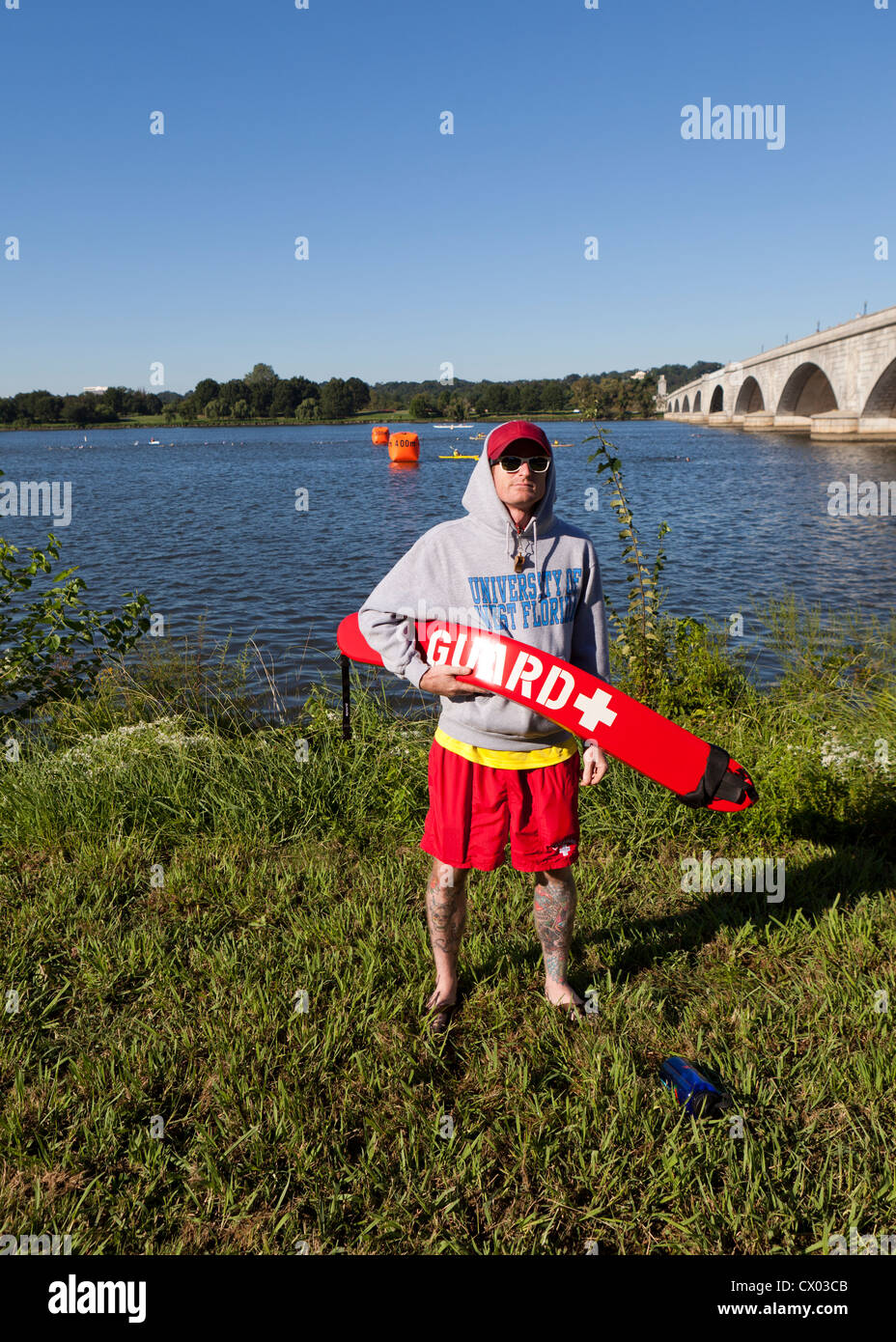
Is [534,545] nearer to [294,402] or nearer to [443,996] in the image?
[443,996]

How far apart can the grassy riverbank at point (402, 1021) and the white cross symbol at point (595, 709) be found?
3.94 ft

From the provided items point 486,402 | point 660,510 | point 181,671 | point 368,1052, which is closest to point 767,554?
point 660,510

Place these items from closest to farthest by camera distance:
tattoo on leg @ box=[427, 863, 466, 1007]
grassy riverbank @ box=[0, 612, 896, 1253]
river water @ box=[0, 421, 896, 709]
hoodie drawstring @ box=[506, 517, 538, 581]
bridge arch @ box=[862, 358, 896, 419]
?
grassy riverbank @ box=[0, 612, 896, 1253] < hoodie drawstring @ box=[506, 517, 538, 581] < tattoo on leg @ box=[427, 863, 466, 1007] < river water @ box=[0, 421, 896, 709] < bridge arch @ box=[862, 358, 896, 419]

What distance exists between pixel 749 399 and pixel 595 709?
4374 inches

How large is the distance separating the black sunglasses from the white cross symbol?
0.87 metres

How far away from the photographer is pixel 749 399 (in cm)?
10119

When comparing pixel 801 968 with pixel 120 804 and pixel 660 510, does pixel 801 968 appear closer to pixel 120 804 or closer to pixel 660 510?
pixel 120 804

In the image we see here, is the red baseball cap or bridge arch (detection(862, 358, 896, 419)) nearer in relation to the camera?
A: the red baseball cap

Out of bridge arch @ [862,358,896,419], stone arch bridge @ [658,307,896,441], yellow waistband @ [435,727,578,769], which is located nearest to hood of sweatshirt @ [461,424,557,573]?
yellow waistband @ [435,727,578,769]

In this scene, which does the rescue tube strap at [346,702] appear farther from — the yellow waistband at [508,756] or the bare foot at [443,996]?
the bare foot at [443,996]

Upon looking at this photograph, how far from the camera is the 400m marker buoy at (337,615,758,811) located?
9.55 feet

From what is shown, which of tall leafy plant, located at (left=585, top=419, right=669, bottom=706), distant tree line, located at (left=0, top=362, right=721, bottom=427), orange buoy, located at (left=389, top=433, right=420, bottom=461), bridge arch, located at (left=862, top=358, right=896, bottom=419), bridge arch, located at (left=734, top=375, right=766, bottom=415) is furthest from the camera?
distant tree line, located at (left=0, top=362, right=721, bottom=427)

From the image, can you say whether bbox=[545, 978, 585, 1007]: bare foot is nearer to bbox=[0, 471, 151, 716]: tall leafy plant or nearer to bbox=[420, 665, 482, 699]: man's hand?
bbox=[420, 665, 482, 699]: man's hand

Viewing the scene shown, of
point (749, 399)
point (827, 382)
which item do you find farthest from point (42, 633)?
point (749, 399)
